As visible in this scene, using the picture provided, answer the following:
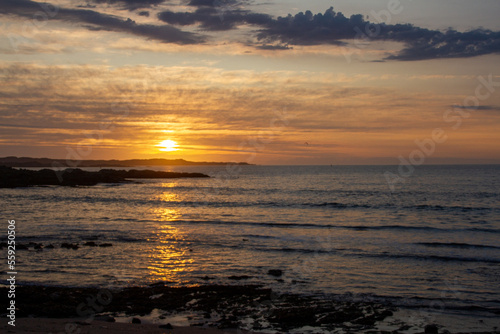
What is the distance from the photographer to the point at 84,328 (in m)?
9.83

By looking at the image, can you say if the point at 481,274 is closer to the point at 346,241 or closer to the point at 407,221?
the point at 346,241

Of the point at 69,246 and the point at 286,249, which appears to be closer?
the point at 69,246

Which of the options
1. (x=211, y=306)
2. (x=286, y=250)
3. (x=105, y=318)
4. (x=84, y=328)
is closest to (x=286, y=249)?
(x=286, y=250)

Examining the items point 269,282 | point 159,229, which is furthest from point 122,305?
point 159,229

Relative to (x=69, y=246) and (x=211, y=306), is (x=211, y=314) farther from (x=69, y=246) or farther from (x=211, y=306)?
(x=69, y=246)

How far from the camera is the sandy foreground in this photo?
376 inches

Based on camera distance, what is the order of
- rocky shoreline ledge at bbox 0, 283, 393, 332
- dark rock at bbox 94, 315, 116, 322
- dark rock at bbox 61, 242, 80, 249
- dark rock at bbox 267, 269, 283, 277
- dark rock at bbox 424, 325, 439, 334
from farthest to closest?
dark rock at bbox 61, 242, 80, 249 < dark rock at bbox 267, 269, 283, 277 < rocky shoreline ledge at bbox 0, 283, 393, 332 < dark rock at bbox 94, 315, 116, 322 < dark rock at bbox 424, 325, 439, 334

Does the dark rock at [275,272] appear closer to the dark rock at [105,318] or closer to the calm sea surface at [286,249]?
the calm sea surface at [286,249]

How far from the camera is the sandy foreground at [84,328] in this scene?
955cm

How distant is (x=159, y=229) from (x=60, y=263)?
37.2 ft

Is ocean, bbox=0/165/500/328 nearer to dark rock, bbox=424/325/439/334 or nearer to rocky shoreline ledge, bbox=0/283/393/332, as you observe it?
rocky shoreline ledge, bbox=0/283/393/332

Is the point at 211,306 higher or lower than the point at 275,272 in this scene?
higher

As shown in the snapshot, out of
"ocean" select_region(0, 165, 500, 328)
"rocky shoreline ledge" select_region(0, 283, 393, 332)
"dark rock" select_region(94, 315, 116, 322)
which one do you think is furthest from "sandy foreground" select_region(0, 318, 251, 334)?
"ocean" select_region(0, 165, 500, 328)

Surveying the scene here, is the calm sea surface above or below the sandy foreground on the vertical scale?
below
